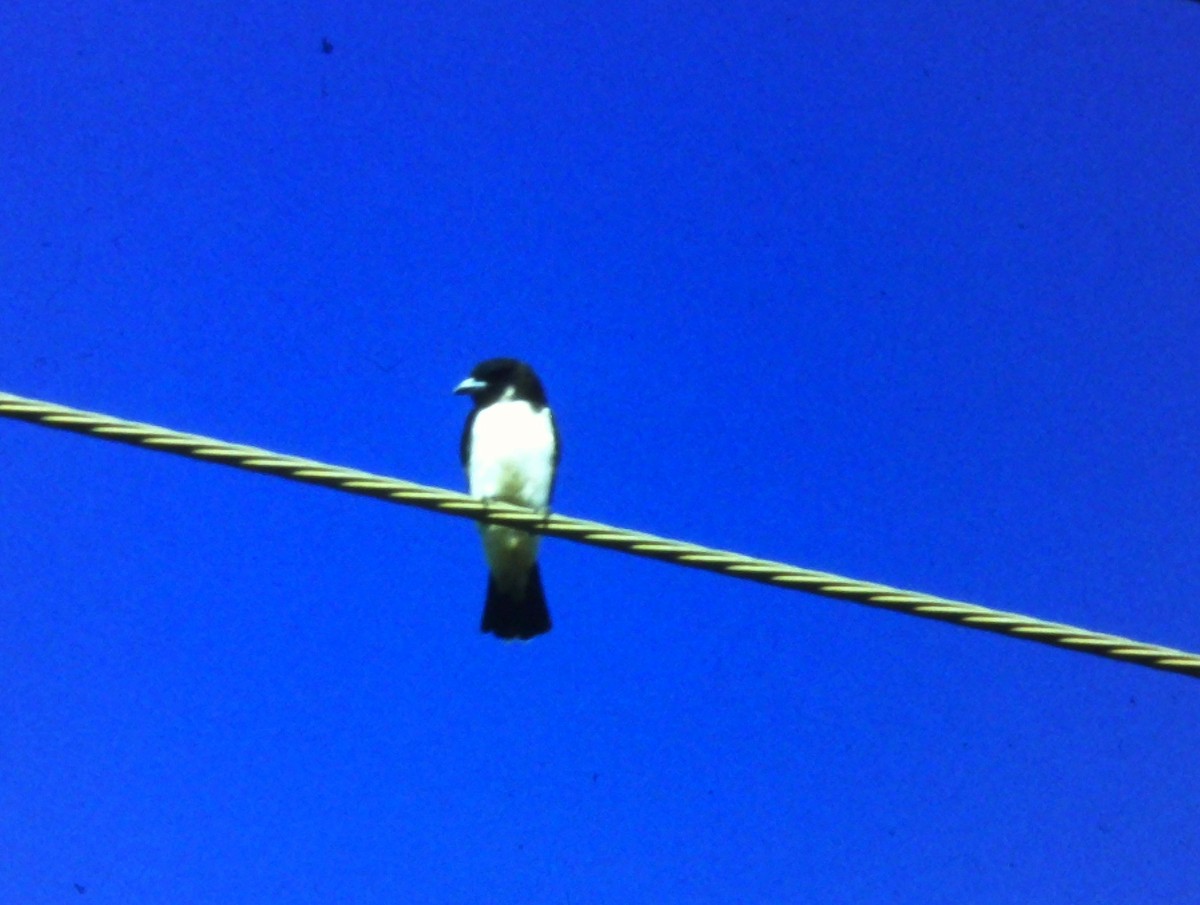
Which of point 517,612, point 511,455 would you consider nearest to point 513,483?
point 511,455

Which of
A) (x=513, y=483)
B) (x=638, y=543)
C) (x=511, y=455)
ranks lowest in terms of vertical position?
(x=638, y=543)

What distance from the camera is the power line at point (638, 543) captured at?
2980 mm

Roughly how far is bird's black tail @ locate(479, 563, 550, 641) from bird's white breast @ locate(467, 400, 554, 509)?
1.38 feet

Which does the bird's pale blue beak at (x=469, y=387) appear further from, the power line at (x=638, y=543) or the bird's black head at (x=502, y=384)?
the power line at (x=638, y=543)

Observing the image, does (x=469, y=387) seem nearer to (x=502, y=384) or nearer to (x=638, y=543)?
(x=502, y=384)

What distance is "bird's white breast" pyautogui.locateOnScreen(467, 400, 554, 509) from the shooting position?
6.12 metres

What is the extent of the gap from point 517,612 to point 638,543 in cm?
310

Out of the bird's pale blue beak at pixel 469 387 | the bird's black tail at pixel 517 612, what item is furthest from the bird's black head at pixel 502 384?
the bird's black tail at pixel 517 612

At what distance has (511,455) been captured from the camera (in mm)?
6121

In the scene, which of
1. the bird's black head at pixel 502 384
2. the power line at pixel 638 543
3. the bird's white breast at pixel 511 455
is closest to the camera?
the power line at pixel 638 543

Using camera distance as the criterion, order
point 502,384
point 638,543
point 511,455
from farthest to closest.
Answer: point 502,384 → point 511,455 → point 638,543

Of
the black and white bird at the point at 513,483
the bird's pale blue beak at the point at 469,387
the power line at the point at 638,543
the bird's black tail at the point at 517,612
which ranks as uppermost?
the bird's pale blue beak at the point at 469,387

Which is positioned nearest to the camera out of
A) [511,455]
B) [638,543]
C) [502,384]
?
[638,543]

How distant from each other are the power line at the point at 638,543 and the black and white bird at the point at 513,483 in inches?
112
